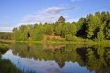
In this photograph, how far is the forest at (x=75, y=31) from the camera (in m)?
104

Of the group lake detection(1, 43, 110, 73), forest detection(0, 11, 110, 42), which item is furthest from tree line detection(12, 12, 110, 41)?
lake detection(1, 43, 110, 73)

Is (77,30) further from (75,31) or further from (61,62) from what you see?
(61,62)

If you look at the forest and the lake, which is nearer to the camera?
the lake

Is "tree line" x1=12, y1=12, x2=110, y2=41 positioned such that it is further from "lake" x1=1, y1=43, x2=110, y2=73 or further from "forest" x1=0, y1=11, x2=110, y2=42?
"lake" x1=1, y1=43, x2=110, y2=73

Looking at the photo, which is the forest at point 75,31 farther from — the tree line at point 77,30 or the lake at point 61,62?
the lake at point 61,62

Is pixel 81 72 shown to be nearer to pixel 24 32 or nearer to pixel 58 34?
pixel 58 34

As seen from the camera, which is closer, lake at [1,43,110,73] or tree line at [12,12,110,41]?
lake at [1,43,110,73]

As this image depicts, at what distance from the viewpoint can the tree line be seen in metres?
103

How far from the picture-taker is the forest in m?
104

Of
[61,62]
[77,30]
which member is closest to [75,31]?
[77,30]

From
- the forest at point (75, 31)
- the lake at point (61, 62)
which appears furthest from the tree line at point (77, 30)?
the lake at point (61, 62)

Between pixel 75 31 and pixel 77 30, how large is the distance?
5.57 ft

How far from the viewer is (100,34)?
98562 millimetres

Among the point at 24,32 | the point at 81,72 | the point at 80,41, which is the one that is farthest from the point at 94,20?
the point at 81,72
